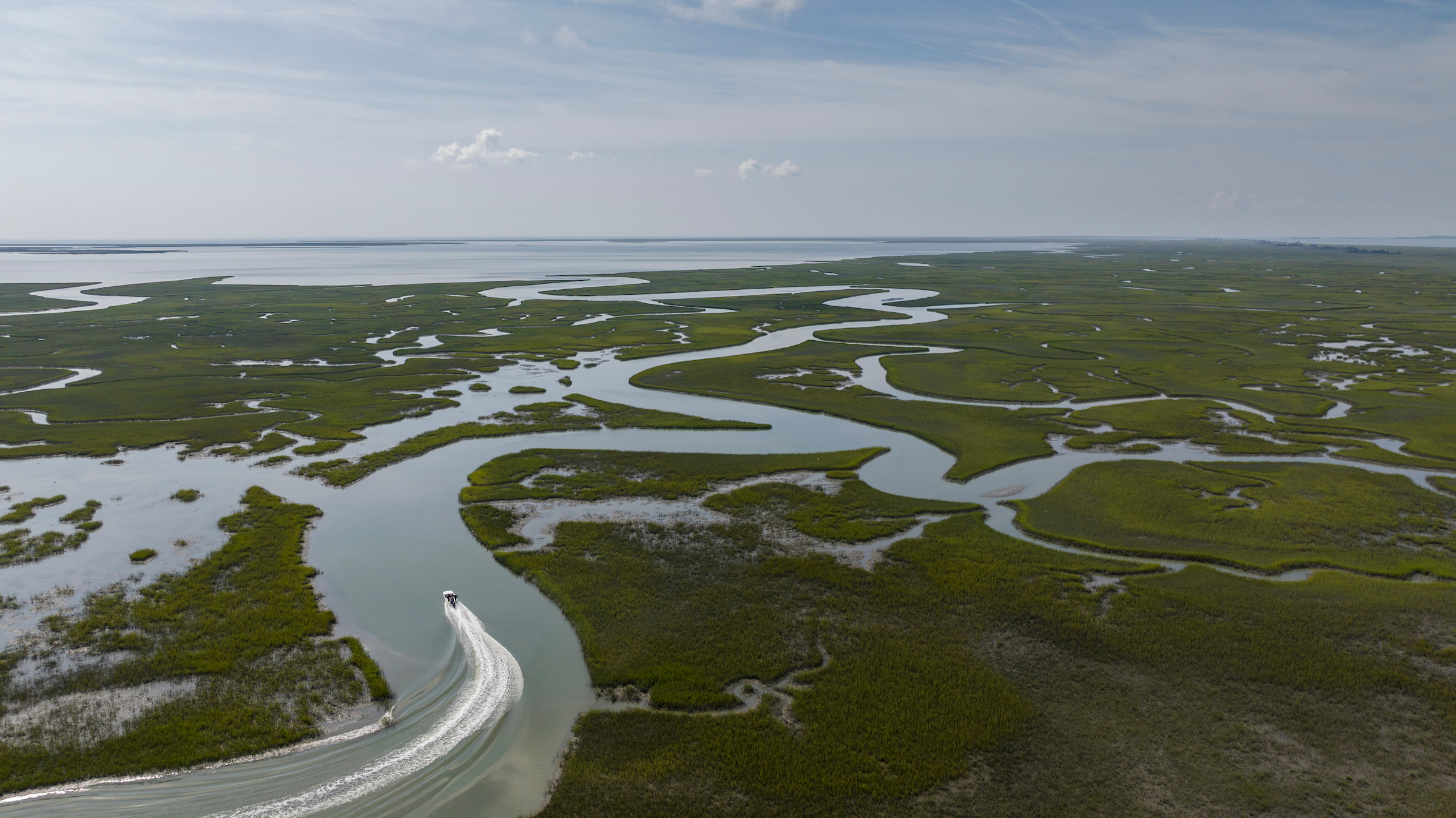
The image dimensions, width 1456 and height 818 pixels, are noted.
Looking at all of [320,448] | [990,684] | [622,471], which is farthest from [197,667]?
[320,448]

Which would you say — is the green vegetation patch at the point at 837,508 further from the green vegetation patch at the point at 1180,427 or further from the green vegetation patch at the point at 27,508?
the green vegetation patch at the point at 27,508

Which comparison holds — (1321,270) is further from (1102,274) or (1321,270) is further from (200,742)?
(200,742)

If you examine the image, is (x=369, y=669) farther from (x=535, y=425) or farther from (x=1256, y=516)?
(x=1256, y=516)

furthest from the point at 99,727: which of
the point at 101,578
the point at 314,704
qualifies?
the point at 101,578

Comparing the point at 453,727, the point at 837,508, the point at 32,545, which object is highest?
the point at 837,508

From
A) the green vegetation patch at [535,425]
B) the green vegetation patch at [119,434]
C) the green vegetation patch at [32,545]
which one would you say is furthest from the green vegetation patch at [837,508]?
the green vegetation patch at [119,434]

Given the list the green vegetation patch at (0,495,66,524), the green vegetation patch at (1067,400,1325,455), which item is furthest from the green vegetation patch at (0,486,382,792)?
the green vegetation patch at (1067,400,1325,455)
